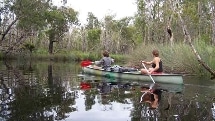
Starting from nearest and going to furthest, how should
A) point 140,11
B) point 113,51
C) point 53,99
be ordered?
1. point 53,99
2. point 140,11
3. point 113,51

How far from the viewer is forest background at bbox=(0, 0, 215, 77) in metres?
17.7

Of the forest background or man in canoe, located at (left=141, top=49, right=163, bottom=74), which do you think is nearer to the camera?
man in canoe, located at (left=141, top=49, right=163, bottom=74)

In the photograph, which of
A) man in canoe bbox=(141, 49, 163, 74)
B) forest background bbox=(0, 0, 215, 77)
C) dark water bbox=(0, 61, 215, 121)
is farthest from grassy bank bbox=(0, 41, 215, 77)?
dark water bbox=(0, 61, 215, 121)

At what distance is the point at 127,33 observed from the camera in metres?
57.8

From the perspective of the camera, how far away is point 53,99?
9.53 m

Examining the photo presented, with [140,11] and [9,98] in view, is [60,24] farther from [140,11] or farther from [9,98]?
[9,98]

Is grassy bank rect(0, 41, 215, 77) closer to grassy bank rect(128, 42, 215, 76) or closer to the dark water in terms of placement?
grassy bank rect(128, 42, 215, 76)

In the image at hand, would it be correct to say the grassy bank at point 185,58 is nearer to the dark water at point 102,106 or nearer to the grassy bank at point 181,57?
the grassy bank at point 181,57

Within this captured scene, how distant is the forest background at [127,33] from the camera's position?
58.2 feet

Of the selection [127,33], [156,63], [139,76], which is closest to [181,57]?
[139,76]

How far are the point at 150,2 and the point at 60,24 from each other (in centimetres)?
2070

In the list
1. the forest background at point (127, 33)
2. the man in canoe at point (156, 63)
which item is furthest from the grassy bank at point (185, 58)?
the man in canoe at point (156, 63)

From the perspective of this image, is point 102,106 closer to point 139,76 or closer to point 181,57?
point 139,76

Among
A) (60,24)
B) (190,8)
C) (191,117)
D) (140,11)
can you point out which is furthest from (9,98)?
(60,24)
